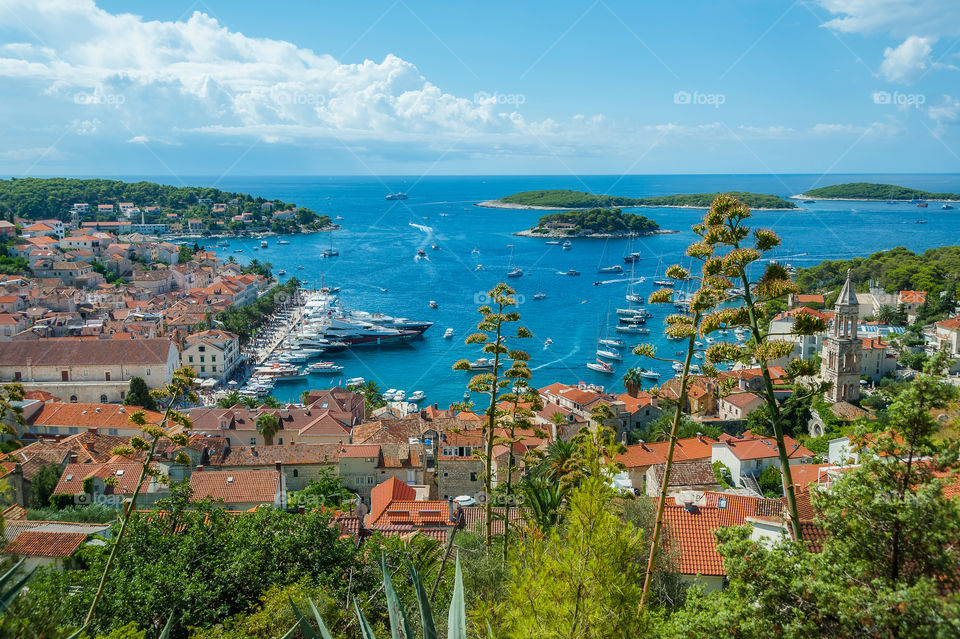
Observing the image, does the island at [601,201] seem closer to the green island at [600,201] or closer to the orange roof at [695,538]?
the green island at [600,201]

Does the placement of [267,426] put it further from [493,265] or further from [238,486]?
[493,265]

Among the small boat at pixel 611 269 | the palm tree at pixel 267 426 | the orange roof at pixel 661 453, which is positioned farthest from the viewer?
the small boat at pixel 611 269

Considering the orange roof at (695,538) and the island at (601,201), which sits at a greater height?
the island at (601,201)

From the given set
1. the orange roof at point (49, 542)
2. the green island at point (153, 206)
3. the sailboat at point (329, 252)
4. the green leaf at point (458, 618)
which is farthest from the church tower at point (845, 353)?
the green island at point (153, 206)

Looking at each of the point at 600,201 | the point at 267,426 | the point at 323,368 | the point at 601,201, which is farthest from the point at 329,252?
the point at 601,201

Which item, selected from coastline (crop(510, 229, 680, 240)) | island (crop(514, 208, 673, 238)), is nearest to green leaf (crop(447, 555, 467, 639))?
coastline (crop(510, 229, 680, 240))

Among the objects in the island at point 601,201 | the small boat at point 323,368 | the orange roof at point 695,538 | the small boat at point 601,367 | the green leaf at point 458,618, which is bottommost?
the small boat at point 323,368
